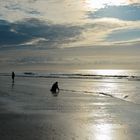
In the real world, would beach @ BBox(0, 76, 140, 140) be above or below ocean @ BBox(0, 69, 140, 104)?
below

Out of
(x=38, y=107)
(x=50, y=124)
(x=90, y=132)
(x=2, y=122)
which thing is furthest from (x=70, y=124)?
(x=38, y=107)

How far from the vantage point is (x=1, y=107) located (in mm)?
21641

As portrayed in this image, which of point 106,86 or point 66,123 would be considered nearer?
point 66,123

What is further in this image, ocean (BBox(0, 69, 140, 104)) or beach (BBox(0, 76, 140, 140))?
ocean (BBox(0, 69, 140, 104))

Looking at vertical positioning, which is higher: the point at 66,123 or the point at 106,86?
the point at 106,86

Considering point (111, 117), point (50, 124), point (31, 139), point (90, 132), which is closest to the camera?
point (31, 139)

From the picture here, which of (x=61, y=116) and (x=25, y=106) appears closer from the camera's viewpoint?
(x=61, y=116)

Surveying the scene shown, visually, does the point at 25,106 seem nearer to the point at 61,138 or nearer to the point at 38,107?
the point at 38,107

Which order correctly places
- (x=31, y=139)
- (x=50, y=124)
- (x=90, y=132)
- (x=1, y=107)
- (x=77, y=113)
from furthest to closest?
(x=1, y=107)
(x=77, y=113)
(x=50, y=124)
(x=90, y=132)
(x=31, y=139)

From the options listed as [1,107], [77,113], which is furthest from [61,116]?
[1,107]

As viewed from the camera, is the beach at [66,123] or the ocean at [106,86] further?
the ocean at [106,86]

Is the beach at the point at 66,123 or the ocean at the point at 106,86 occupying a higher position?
the ocean at the point at 106,86

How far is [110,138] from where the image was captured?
1291cm

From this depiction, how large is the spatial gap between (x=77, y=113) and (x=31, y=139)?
7.35 metres
